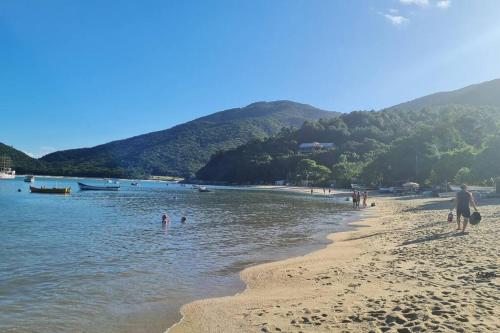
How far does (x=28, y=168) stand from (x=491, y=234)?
221111 mm

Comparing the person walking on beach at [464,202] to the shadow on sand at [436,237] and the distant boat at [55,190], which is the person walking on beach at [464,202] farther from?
the distant boat at [55,190]

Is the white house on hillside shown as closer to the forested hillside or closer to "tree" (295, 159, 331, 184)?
the forested hillside

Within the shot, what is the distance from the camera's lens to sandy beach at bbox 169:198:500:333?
22.0 feet

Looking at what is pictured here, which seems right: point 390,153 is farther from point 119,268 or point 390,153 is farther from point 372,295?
point 372,295

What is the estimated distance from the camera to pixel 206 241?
19.8m

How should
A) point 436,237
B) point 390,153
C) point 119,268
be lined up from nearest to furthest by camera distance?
point 119,268, point 436,237, point 390,153

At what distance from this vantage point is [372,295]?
28.1 feet

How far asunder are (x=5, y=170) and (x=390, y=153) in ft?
489

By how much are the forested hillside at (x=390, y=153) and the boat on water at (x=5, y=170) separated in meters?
87.0

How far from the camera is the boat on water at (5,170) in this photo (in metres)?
153

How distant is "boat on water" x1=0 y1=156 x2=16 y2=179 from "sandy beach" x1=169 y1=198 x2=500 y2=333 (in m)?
168


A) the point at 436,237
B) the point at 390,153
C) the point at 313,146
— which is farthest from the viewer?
the point at 313,146

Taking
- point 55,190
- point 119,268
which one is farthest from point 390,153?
point 119,268

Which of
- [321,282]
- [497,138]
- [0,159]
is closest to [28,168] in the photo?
[0,159]
